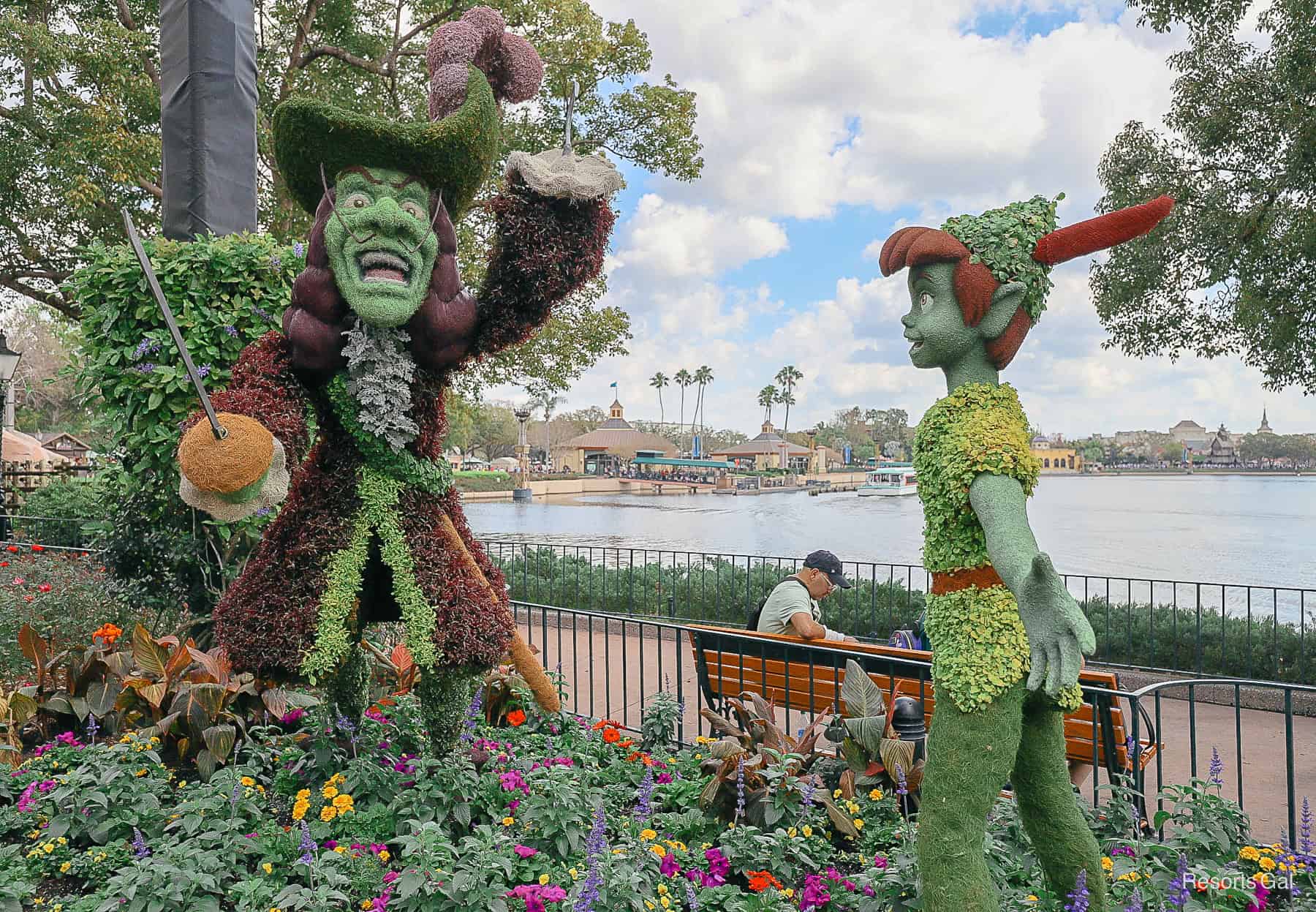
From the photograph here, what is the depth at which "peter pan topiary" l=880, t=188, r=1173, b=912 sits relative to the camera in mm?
2402

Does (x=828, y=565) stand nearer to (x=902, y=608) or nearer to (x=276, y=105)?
(x=902, y=608)

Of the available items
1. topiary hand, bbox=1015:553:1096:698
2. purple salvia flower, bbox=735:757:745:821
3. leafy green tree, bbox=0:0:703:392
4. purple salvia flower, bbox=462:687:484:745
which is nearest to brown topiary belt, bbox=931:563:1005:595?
topiary hand, bbox=1015:553:1096:698

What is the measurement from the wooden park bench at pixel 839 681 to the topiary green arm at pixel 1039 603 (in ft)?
4.41

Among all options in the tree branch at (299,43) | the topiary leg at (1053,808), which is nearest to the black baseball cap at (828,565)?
the topiary leg at (1053,808)

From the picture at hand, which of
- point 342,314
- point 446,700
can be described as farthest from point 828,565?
point 342,314

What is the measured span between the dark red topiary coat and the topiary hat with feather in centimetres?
23

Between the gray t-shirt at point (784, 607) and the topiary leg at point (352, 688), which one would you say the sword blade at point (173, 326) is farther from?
the gray t-shirt at point (784, 607)

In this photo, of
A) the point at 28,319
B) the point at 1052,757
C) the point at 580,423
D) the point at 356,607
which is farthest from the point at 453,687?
the point at 580,423

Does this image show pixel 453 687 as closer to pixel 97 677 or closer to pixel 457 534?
pixel 457 534

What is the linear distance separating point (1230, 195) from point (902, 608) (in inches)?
206

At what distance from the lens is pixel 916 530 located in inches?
763

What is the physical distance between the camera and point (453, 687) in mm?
3436

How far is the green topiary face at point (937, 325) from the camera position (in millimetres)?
2621

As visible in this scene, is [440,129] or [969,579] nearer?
[969,579]
